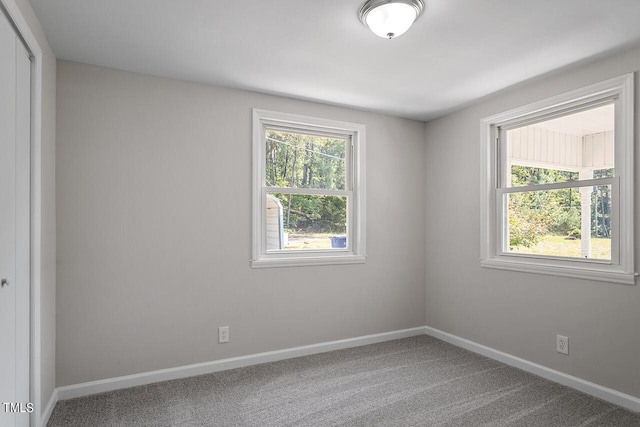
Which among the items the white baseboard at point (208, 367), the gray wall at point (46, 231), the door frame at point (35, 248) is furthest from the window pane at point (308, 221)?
the door frame at point (35, 248)

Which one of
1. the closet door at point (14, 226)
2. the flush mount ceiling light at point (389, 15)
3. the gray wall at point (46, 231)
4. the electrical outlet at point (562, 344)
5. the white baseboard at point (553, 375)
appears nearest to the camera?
the closet door at point (14, 226)

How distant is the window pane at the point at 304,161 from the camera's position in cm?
357

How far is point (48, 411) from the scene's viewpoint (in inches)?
94.7

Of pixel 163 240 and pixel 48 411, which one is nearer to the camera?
pixel 48 411

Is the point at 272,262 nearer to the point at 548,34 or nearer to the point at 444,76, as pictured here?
the point at 444,76

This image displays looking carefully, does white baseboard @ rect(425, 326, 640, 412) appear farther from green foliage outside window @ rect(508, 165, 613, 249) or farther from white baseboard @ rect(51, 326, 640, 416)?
green foliage outside window @ rect(508, 165, 613, 249)

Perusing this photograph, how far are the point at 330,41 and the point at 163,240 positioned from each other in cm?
191

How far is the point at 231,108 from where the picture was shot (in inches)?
129

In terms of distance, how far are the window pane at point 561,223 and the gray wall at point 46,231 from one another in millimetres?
3553

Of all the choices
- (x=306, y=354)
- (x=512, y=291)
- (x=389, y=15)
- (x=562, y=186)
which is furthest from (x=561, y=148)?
(x=306, y=354)

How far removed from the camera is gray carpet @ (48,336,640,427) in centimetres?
241

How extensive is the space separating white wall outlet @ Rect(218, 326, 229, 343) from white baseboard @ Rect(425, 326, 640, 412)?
220cm

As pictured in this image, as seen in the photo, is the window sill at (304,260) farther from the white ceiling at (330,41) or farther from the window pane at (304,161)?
the white ceiling at (330,41)

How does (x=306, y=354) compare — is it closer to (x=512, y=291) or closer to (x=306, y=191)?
(x=306, y=191)
